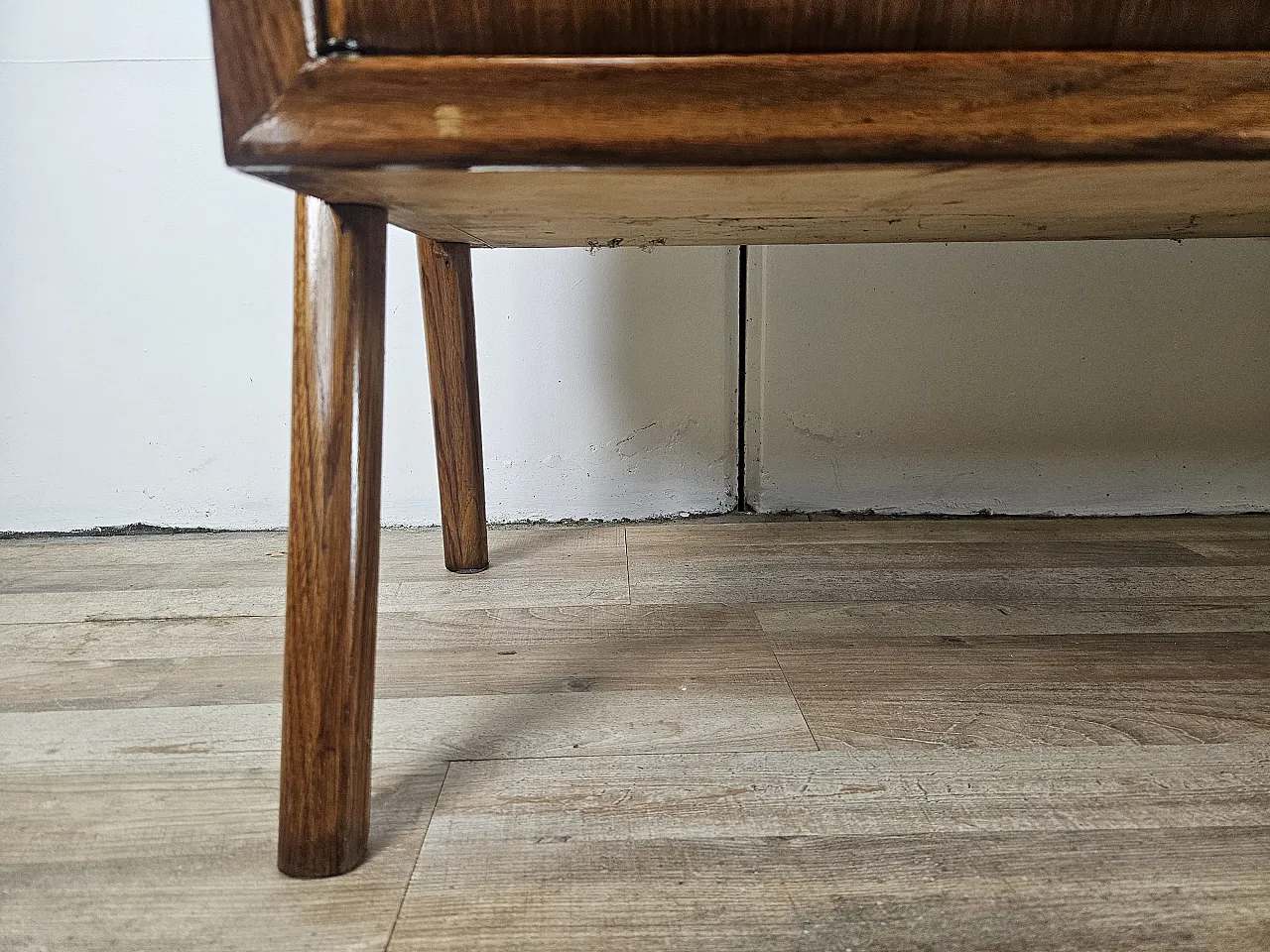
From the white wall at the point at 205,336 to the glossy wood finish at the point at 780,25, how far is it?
2.55 ft

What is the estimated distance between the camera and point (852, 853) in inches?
16.3

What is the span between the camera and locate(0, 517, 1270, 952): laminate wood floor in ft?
1.24

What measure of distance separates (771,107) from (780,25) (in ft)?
0.09

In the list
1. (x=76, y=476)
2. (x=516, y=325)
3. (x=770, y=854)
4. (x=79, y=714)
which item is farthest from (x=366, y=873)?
(x=76, y=476)

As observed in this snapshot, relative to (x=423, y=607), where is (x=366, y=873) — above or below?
above

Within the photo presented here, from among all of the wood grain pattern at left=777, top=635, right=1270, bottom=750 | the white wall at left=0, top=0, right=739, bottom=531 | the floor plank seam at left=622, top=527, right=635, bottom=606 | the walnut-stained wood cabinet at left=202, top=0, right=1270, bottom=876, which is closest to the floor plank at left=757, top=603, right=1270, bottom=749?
the wood grain pattern at left=777, top=635, right=1270, bottom=750

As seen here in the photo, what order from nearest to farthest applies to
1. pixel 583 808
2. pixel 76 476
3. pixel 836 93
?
pixel 836 93 < pixel 583 808 < pixel 76 476

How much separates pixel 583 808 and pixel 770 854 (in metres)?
0.10

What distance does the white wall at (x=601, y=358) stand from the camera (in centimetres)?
108

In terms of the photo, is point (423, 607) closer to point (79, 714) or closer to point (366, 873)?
point (79, 714)

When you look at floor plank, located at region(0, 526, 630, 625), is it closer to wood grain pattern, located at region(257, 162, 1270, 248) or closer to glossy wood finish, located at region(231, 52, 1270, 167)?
wood grain pattern, located at region(257, 162, 1270, 248)

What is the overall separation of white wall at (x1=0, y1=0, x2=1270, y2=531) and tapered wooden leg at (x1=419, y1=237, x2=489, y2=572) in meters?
0.24

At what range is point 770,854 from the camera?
414 mm

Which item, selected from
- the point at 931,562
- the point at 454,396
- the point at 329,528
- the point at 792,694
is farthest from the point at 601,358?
the point at 329,528
